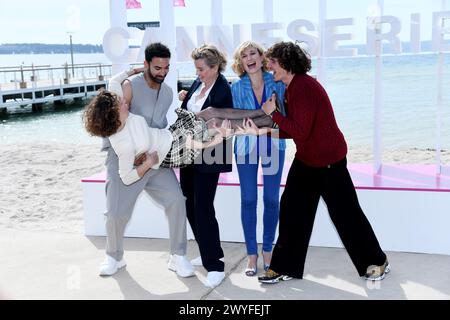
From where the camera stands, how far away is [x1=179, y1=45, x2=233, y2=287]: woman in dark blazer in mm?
3682

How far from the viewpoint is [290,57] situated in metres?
3.50

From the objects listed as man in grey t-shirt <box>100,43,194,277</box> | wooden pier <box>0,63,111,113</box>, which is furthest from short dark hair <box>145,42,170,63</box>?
wooden pier <box>0,63,111,113</box>

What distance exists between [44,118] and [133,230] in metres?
25.4

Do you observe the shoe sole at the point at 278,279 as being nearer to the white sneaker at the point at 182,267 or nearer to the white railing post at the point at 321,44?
the white sneaker at the point at 182,267

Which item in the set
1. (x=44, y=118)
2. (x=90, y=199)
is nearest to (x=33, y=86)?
(x=44, y=118)

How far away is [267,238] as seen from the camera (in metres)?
3.98

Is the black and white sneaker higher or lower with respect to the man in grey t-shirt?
lower

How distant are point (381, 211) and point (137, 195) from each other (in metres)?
1.86

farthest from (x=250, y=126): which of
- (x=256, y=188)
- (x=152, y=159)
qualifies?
(x=152, y=159)

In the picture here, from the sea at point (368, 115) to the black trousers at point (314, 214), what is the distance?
761 cm

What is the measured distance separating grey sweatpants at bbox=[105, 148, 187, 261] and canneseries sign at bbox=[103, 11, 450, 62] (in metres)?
1.30

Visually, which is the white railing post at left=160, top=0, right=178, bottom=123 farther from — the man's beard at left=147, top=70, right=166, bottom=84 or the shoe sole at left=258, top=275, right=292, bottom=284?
the shoe sole at left=258, top=275, right=292, bottom=284

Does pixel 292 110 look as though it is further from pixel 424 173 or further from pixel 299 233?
pixel 424 173

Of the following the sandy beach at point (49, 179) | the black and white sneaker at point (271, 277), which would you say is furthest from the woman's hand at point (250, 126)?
the sandy beach at point (49, 179)
